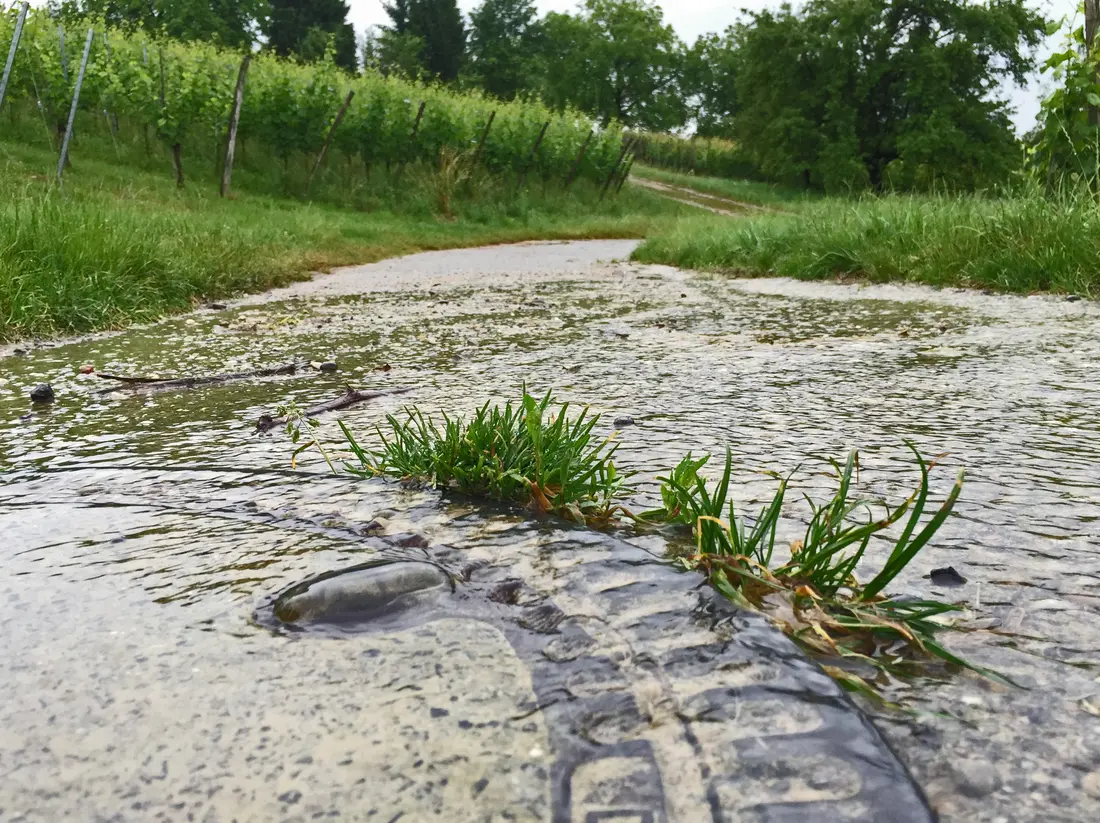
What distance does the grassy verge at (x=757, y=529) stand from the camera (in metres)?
1.03

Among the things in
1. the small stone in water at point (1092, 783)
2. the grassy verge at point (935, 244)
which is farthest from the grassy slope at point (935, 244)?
the small stone in water at point (1092, 783)

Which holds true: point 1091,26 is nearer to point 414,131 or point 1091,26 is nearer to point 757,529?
point 757,529

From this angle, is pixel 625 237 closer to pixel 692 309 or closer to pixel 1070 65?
pixel 1070 65

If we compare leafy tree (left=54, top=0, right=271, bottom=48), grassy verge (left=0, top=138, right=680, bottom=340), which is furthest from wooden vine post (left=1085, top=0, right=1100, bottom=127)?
leafy tree (left=54, top=0, right=271, bottom=48)

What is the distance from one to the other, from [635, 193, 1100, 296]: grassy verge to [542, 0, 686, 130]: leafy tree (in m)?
55.3

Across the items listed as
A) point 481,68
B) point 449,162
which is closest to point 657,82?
point 481,68

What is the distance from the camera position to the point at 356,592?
46.9 inches

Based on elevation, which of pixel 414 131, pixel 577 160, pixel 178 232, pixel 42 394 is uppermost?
pixel 577 160

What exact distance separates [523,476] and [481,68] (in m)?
66.0

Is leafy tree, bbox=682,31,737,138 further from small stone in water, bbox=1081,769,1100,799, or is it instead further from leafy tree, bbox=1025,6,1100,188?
small stone in water, bbox=1081,769,1100,799

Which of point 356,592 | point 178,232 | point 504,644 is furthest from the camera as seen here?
point 178,232

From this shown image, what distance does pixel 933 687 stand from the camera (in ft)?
3.08

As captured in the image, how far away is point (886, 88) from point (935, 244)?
3548 centimetres

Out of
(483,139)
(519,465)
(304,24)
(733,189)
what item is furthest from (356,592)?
(304,24)
